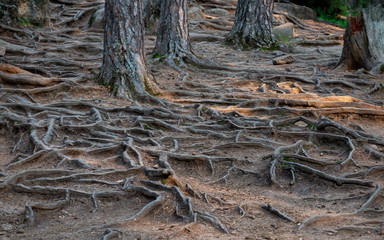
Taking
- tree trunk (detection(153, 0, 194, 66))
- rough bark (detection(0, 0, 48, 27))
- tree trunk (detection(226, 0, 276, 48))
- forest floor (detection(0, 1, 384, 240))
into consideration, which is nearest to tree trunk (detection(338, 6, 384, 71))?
forest floor (detection(0, 1, 384, 240))

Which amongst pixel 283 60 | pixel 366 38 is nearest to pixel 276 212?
pixel 366 38

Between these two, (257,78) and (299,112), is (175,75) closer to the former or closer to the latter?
(257,78)

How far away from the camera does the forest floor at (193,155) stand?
163 inches

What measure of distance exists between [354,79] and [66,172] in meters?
6.32

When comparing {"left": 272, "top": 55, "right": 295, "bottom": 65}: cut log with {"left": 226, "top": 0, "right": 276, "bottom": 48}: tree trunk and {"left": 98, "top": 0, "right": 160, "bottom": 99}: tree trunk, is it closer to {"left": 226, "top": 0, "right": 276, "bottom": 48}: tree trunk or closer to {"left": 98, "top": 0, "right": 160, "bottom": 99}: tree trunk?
{"left": 226, "top": 0, "right": 276, "bottom": 48}: tree trunk

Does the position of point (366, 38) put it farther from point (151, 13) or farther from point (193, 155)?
point (151, 13)

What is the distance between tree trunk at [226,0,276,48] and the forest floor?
2.83 m

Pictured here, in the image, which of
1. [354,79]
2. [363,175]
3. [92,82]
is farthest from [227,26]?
[363,175]

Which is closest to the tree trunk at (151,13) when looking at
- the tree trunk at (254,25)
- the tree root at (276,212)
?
the tree trunk at (254,25)

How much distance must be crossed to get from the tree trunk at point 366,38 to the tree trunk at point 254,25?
123 inches

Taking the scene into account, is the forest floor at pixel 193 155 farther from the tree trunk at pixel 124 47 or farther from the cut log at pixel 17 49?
the tree trunk at pixel 124 47

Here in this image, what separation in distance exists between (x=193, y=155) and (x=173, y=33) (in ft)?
16.1

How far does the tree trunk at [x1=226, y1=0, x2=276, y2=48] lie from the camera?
41.7ft

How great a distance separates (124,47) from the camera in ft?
25.4
